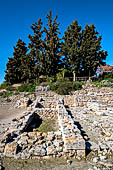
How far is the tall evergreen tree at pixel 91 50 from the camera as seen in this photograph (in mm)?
22094

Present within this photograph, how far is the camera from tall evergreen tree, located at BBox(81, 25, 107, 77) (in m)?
22.1

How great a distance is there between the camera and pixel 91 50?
22.0 metres

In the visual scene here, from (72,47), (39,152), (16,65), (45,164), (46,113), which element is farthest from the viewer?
(16,65)

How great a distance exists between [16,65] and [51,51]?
10.3 meters

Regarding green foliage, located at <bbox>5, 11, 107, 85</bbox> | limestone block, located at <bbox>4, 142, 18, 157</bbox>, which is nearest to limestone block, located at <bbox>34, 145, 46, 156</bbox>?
limestone block, located at <bbox>4, 142, 18, 157</bbox>

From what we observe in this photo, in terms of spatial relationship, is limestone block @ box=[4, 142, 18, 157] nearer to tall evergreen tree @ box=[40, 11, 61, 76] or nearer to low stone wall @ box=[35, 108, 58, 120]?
low stone wall @ box=[35, 108, 58, 120]

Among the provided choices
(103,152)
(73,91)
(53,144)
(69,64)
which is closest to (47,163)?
(53,144)

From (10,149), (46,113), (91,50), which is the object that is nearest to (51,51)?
(91,50)

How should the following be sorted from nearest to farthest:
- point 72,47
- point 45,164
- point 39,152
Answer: point 45,164
point 39,152
point 72,47

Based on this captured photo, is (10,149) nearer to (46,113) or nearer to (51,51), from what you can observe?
(46,113)

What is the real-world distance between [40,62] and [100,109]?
1735 centimetres

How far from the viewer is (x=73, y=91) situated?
55.5ft

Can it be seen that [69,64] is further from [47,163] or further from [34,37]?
[47,163]

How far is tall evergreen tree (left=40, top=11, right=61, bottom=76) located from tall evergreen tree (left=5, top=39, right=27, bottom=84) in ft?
22.8
